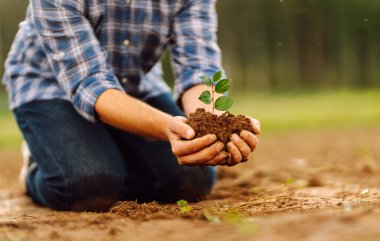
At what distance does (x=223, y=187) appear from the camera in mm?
3268

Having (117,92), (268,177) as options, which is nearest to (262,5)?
(268,177)

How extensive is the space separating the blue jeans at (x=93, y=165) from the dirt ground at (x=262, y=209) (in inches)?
3.8

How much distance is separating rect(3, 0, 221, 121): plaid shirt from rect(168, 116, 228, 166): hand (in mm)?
454

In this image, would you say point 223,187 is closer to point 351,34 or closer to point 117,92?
point 117,92

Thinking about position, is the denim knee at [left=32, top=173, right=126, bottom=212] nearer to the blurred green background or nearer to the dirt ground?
the dirt ground

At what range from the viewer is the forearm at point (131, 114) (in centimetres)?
228

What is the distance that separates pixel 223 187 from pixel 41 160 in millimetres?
921

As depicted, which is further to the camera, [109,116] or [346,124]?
[346,124]

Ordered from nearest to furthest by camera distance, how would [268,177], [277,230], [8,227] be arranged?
[277,230], [8,227], [268,177]

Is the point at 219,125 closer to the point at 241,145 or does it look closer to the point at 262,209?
the point at 241,145

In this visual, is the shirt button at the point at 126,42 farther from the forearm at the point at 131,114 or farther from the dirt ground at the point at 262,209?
the dirt ground at the point at 262,209

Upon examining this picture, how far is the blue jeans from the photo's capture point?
2707 mm

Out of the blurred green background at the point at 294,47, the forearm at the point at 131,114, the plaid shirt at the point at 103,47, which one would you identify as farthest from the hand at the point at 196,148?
the blurred green background at the point at 294,47

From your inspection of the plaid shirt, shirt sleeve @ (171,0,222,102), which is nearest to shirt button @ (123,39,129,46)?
the plaid shirt
